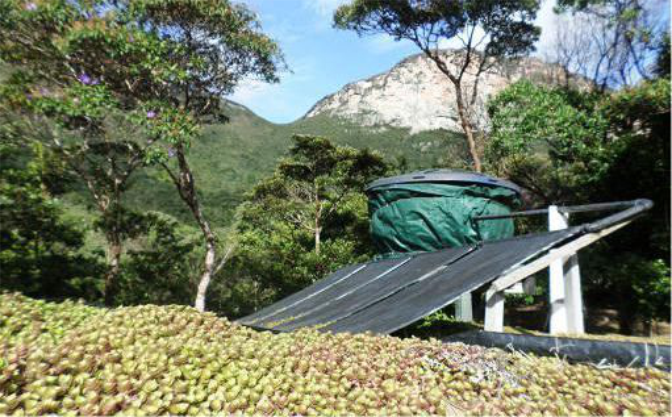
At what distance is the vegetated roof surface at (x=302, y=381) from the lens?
4.50 ft

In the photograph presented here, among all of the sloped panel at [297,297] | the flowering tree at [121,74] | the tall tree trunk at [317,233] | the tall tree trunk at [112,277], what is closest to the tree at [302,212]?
the tall tree trunk at [317,233]

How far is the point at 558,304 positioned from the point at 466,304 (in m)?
2.53

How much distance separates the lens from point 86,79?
8.45 metres

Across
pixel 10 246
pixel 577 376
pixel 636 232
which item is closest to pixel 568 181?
pixel 636 232

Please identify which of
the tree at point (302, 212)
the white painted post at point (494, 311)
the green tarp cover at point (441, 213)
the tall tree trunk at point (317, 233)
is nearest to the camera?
the white painted post at point (494, 311)

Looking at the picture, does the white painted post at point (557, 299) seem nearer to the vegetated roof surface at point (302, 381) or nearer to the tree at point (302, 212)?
the vegetated roof surface at point (302, 381)

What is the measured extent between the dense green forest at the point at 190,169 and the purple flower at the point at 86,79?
106mm

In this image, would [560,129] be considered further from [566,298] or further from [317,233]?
[317,233]

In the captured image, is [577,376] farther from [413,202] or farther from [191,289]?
[191,289]

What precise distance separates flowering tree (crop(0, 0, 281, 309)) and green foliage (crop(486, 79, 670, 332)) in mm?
5930

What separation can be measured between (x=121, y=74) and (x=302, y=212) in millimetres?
5984

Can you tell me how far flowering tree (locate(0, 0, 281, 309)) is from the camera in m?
7.79

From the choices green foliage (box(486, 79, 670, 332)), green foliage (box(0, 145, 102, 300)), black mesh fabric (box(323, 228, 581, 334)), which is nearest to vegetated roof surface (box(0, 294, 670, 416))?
black mesh fabric (box(323, 228, 581, 334))

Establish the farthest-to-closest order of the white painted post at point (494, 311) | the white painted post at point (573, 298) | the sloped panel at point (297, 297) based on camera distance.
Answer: the sloped panel at point (297, 297) < the white painted post at point (573, 298) < the white painted post at point (494, 311)
